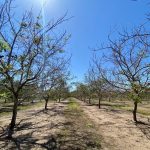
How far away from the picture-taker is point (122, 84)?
72.2 feet

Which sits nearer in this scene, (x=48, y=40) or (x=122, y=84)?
(x=48, y=40)

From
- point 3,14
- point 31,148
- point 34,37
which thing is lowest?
A: point 31,148

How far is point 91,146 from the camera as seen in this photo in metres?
12.0

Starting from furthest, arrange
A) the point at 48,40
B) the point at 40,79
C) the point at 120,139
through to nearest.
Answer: the point at 40,79 → the point at 48,40 → the point at 120,139

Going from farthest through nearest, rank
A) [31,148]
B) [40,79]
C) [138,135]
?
[40,79] → [138,135] → [31,148]

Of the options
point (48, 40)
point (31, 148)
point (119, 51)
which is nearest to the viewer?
point (31, 148)

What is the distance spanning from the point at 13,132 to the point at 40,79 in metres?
3.95

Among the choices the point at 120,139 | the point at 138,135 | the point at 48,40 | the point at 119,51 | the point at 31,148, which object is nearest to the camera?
the point at 31,148

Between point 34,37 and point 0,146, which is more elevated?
point 34,37

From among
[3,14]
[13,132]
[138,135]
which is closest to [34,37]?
[3,14]

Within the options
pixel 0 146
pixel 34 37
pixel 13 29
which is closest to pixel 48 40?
pixel 34 37

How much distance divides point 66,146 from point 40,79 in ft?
23.2

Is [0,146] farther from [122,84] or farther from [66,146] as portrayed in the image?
[122,84]

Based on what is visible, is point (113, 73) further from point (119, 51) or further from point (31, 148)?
point (31, 148)
